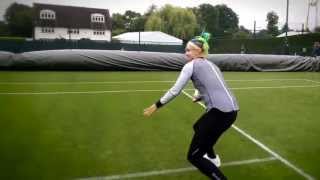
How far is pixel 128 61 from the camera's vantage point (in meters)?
18.7

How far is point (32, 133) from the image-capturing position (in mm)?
6598

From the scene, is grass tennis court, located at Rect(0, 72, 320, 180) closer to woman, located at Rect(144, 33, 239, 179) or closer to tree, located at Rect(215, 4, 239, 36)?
woman, located at Rect(144, 33, 239, 179)

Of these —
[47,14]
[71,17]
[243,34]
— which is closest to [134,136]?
[243,34]

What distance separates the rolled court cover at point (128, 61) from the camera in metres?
17.3

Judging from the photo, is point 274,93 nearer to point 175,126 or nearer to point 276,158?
point 175,126

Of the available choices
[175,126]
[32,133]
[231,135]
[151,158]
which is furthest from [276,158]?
[32,133]

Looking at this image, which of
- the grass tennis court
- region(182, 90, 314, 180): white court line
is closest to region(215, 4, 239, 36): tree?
the grass tennis court

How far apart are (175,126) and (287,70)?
1543cm

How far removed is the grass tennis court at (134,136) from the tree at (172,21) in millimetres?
41395

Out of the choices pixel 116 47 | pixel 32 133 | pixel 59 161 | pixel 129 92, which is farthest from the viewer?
pixel 116 47

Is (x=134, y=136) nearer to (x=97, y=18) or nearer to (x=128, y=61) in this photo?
(x=128, y=61)

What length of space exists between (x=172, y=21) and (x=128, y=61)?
39.4m

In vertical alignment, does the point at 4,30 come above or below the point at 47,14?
below

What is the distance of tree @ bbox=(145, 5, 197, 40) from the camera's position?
5241 cm
